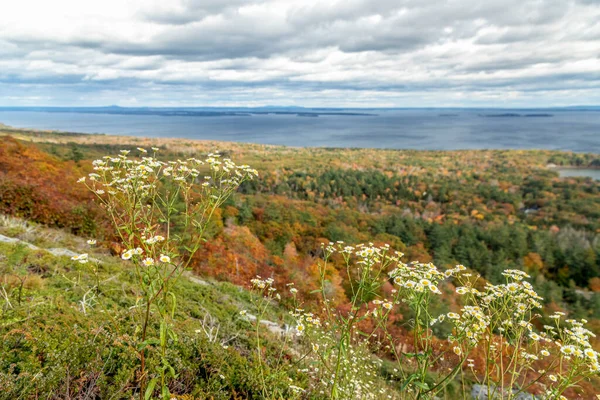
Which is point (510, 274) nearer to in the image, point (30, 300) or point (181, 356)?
point (181, 356)

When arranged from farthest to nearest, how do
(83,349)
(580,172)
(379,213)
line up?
(580,172) < (379,213) < (83,349)

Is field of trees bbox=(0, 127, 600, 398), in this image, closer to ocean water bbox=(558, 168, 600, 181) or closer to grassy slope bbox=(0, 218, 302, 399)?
grassy slope bbox=(0, 218, 302, 399)

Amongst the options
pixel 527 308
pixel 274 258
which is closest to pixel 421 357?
pixel 527 308

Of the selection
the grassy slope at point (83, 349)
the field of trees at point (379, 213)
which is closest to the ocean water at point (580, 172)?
the field of trees at point (379, 213)

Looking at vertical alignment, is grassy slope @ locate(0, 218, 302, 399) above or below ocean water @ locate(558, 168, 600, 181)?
above

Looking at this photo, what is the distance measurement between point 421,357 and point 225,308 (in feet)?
18.3

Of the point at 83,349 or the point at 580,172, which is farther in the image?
the point at 580,172

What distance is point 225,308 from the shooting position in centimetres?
734

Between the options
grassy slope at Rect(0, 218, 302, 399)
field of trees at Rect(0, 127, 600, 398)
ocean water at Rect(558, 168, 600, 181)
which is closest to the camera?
grassy slope at Rect(0, 218, 302, 399)

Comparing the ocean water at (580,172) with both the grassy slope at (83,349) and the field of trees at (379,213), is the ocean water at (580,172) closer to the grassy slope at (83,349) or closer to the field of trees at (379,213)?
the field of trees at (379,213)

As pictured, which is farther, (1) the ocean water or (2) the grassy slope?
(1) the ocean water

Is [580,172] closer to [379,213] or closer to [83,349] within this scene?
[379,213]

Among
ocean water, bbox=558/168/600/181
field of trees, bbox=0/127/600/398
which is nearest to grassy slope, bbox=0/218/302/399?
field of trees, bbox=0/127/600/398

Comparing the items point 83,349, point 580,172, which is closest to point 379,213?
point 83,349
